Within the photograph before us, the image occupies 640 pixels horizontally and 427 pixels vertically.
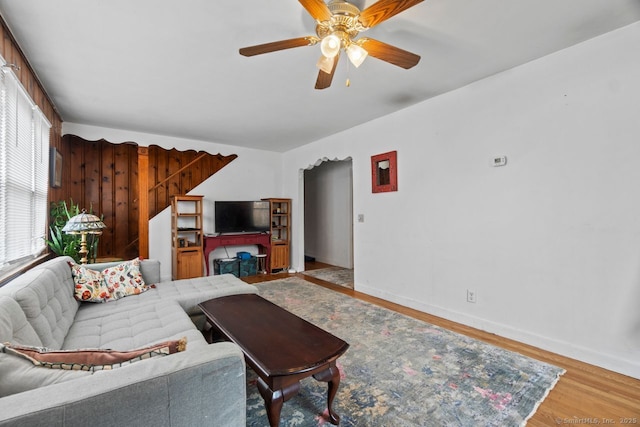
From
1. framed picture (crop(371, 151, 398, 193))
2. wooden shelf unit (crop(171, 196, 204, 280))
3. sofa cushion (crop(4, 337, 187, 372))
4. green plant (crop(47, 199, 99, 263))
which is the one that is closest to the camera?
sofa cushion (crop(4, 337, 187, 372))

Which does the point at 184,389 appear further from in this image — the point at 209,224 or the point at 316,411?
the point at 209,224

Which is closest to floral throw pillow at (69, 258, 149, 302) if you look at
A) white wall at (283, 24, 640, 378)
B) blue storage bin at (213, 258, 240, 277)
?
blue storage bin at (213, 258, 240, 277)

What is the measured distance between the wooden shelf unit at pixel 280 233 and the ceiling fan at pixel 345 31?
3.81m

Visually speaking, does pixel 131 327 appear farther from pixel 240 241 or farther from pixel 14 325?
pixel 240 241

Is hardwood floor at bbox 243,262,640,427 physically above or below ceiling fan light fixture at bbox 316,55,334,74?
below

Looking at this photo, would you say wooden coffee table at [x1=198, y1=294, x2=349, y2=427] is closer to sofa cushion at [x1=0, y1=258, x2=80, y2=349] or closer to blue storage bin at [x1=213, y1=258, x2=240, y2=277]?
sofa cushion at [x1=0, y1=258, x2=80, y2=349]

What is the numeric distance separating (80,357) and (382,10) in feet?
6.74

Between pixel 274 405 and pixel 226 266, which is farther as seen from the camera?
pixel 226 266

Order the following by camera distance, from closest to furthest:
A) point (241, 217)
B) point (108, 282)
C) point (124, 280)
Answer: point (108, 282), point (124, 280), point (241, 217)

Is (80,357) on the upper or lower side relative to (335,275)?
upper

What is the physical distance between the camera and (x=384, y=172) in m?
3.82

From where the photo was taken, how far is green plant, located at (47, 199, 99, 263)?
10.1ft

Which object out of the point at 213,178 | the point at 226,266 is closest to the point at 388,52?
the point at 213,178

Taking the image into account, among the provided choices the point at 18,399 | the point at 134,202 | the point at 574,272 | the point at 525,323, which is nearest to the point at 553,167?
the point at 574,272
